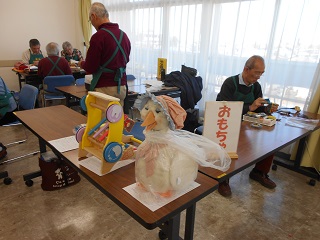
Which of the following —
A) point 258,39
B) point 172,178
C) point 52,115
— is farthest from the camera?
point 258,39

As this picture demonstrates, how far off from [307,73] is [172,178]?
2336 mm

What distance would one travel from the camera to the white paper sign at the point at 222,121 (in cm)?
119

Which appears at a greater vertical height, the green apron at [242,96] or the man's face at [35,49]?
the man's face at [35,49]

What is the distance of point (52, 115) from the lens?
71.6 inches

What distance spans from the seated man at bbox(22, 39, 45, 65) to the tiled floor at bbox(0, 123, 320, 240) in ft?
10.5

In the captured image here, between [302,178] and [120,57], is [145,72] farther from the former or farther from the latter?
[302,178]

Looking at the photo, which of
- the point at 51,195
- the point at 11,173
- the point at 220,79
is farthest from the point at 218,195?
Answer: the point at 11,173

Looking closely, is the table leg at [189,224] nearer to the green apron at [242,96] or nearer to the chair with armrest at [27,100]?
the green apron at [242,96]

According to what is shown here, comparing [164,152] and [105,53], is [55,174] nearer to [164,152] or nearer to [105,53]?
[105,53]

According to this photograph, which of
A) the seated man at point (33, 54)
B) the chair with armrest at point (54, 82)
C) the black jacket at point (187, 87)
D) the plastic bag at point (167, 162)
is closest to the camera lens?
the plastic bag at point (167, 162)

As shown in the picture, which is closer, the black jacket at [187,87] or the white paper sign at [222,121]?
the white paper sign at [222,121]

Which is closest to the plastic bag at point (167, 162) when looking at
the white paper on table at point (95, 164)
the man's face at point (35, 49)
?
the white paper on table at point (95, 164)

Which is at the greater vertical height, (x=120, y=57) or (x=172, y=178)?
(x=120, y=57)

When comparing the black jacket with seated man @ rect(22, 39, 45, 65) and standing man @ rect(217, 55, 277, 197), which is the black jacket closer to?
standing man @ rect(217, 55, 277, 197)
